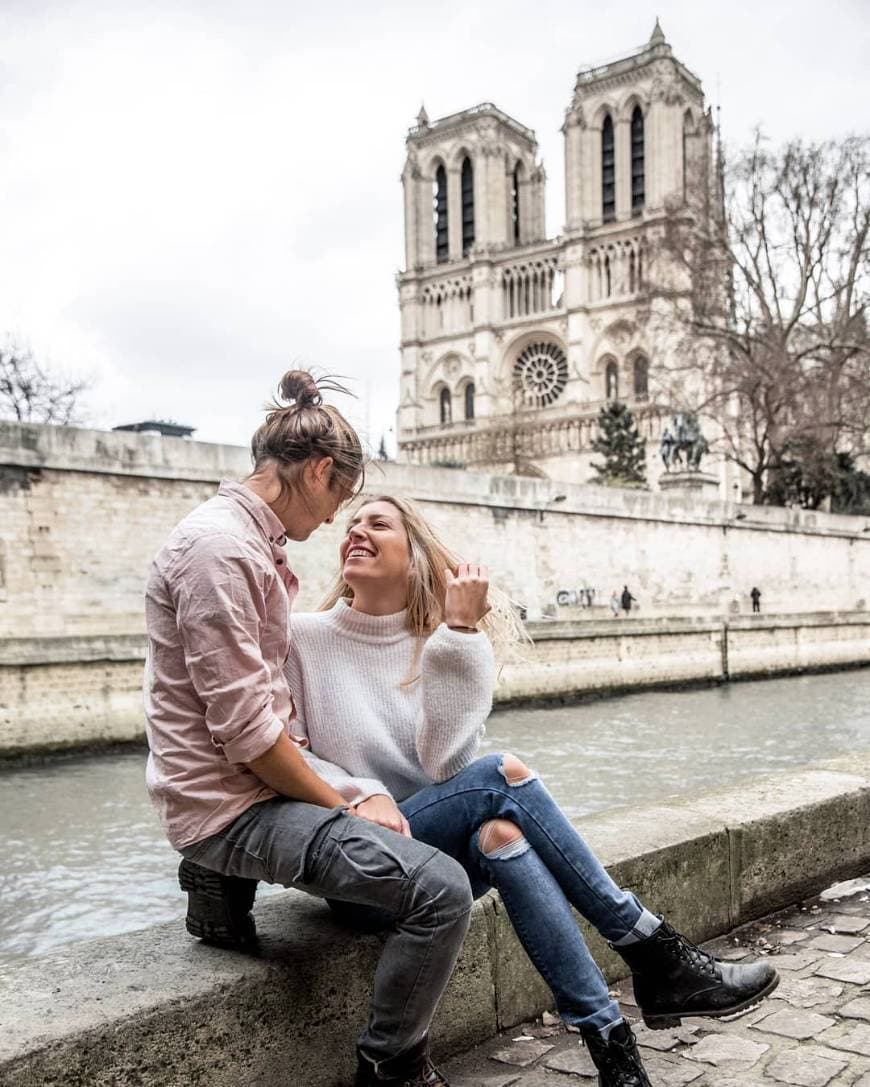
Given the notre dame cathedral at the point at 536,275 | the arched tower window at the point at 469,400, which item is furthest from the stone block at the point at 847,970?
the arched tower window at the point at 469,400

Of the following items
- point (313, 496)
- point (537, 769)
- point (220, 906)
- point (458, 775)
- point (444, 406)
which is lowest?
point (537, 769)

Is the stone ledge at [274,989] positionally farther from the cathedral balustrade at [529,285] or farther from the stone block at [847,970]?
the cathedral balustrade at [529,285]

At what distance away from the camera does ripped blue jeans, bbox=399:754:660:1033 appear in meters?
2.09

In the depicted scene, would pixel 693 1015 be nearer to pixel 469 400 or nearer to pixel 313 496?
pixel 313 496

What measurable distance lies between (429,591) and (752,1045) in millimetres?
1172

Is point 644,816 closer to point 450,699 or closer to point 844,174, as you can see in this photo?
point 450,699

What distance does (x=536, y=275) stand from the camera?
174ft

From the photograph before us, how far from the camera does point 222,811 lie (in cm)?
199

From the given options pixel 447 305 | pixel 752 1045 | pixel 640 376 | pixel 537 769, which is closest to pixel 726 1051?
pixel 752 1045

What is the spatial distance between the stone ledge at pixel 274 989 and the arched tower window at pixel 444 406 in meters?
51.9

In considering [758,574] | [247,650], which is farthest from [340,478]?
[758,574]

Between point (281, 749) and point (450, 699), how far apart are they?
0.43 meters

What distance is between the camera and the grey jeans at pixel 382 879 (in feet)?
6.34

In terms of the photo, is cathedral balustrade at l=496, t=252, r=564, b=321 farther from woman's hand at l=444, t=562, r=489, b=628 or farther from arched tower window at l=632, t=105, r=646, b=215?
woman's hand at l=444, t=562, r=489, b=628
